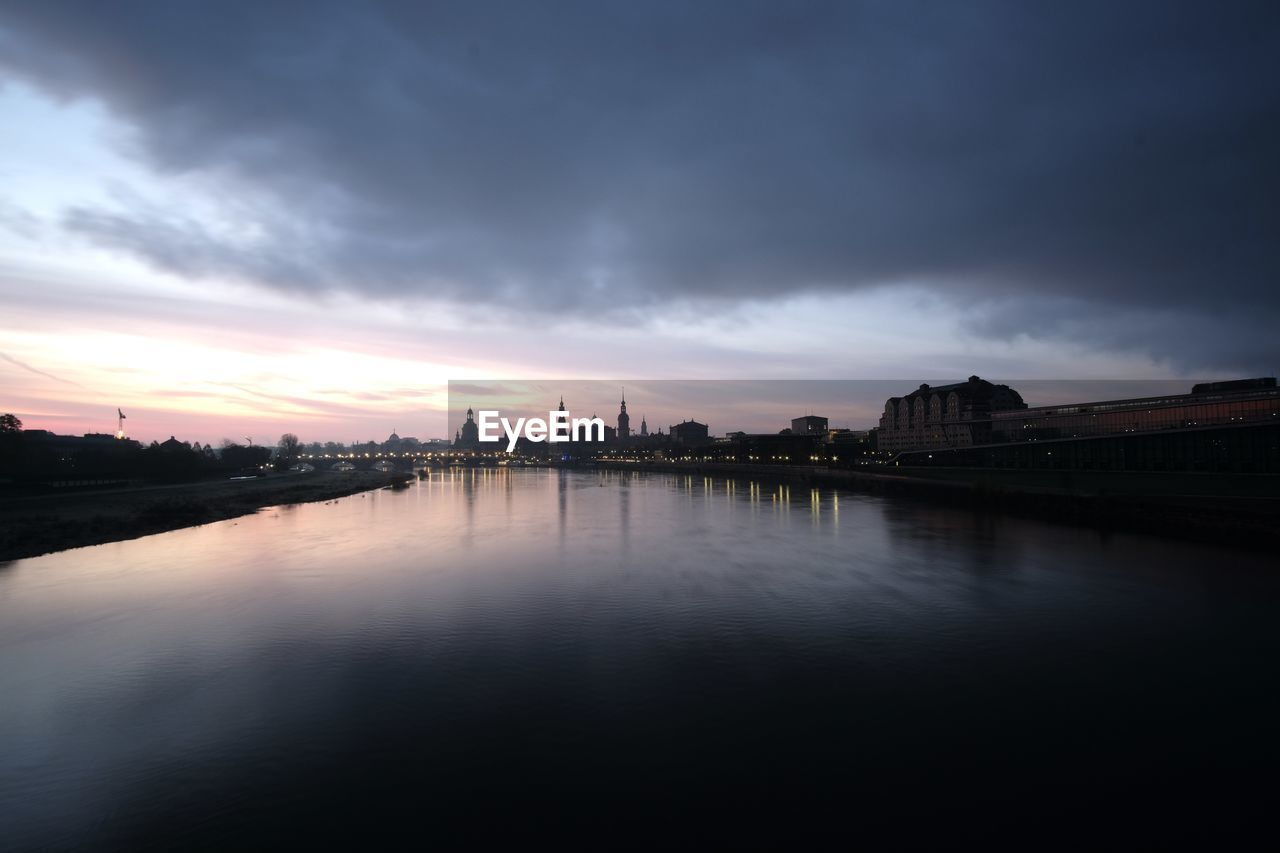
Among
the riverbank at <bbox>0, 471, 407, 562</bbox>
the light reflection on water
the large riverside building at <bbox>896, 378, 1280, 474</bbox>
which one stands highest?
the large riverside building at <bbox>896, 378, 1280, 474</bbox>

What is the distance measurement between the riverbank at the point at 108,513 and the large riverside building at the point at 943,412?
326ft

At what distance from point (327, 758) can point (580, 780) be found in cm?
442

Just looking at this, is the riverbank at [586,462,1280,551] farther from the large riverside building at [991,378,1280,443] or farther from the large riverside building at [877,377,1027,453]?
the large riverside building at [877,377,1027,453]

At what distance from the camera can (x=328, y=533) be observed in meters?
41.9

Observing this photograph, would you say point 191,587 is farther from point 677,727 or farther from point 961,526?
point 961,526

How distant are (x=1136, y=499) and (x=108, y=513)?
68.6m

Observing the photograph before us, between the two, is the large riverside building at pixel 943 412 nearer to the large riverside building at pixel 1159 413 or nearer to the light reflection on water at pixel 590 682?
the large riverside building at pixel 1159 413

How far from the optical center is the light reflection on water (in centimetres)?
985

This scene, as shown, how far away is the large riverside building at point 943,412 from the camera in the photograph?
11631 cm

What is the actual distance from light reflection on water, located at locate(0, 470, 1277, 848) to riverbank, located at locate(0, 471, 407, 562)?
6297 mm

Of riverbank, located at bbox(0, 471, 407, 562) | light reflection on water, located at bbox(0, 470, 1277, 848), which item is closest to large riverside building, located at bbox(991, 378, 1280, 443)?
light reflection on water, located at bbox(0, 470, 1277, 848)

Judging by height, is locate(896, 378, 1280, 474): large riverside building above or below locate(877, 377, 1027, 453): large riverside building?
below

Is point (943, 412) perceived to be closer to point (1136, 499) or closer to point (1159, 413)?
point (1159, 413)

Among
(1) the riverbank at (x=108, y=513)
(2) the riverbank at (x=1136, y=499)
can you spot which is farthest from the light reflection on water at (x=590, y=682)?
(2) the riverbank at (x=1136, y=499)
